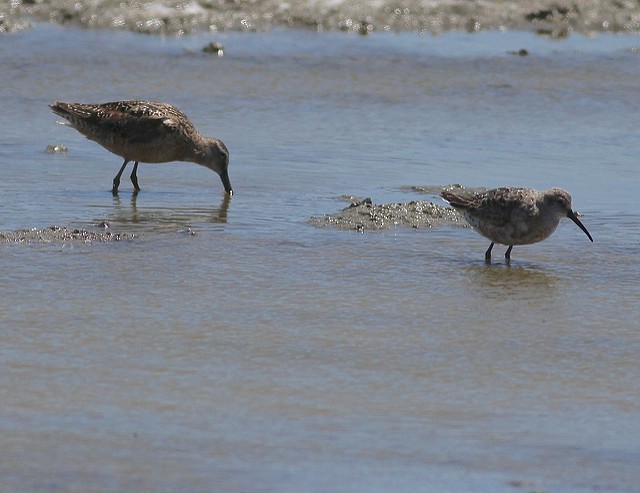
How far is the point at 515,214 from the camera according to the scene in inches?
361

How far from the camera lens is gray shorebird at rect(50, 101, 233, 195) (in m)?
11.8

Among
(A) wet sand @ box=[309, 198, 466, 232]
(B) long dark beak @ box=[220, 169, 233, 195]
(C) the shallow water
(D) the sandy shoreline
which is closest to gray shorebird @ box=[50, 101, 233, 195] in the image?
(B) long dark beak @ box=[220, 169, 233, 195]

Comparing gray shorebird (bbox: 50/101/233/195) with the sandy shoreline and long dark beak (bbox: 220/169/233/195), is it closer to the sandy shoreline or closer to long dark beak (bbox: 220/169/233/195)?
long dark beak (bbox: 220/169/233/195)

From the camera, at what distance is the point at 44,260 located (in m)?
8.54

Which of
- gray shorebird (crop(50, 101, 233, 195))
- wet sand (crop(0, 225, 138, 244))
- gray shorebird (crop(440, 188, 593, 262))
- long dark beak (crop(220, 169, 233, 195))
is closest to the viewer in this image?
wet sand (crop(0, 225, 138, 244))

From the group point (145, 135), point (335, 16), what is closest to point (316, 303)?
point (145, 135)

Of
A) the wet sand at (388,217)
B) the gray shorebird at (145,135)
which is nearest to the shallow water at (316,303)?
the wet sand at (388,217)

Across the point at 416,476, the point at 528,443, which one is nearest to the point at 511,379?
the point at 528,443

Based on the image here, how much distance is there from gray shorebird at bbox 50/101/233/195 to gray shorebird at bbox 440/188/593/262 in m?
2.96

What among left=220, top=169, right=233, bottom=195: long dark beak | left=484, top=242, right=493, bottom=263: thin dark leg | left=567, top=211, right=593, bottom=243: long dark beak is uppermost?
left=567, top=211, right=593, bottom=243: long dark beak

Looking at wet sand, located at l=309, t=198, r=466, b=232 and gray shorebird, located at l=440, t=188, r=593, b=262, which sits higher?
gray shorebird, located at l=440, t=188, r=593, b=262

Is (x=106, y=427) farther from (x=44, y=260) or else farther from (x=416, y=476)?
(x=44, y=260)

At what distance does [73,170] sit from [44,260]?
11.2ft

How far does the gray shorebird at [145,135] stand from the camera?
38.7ft
